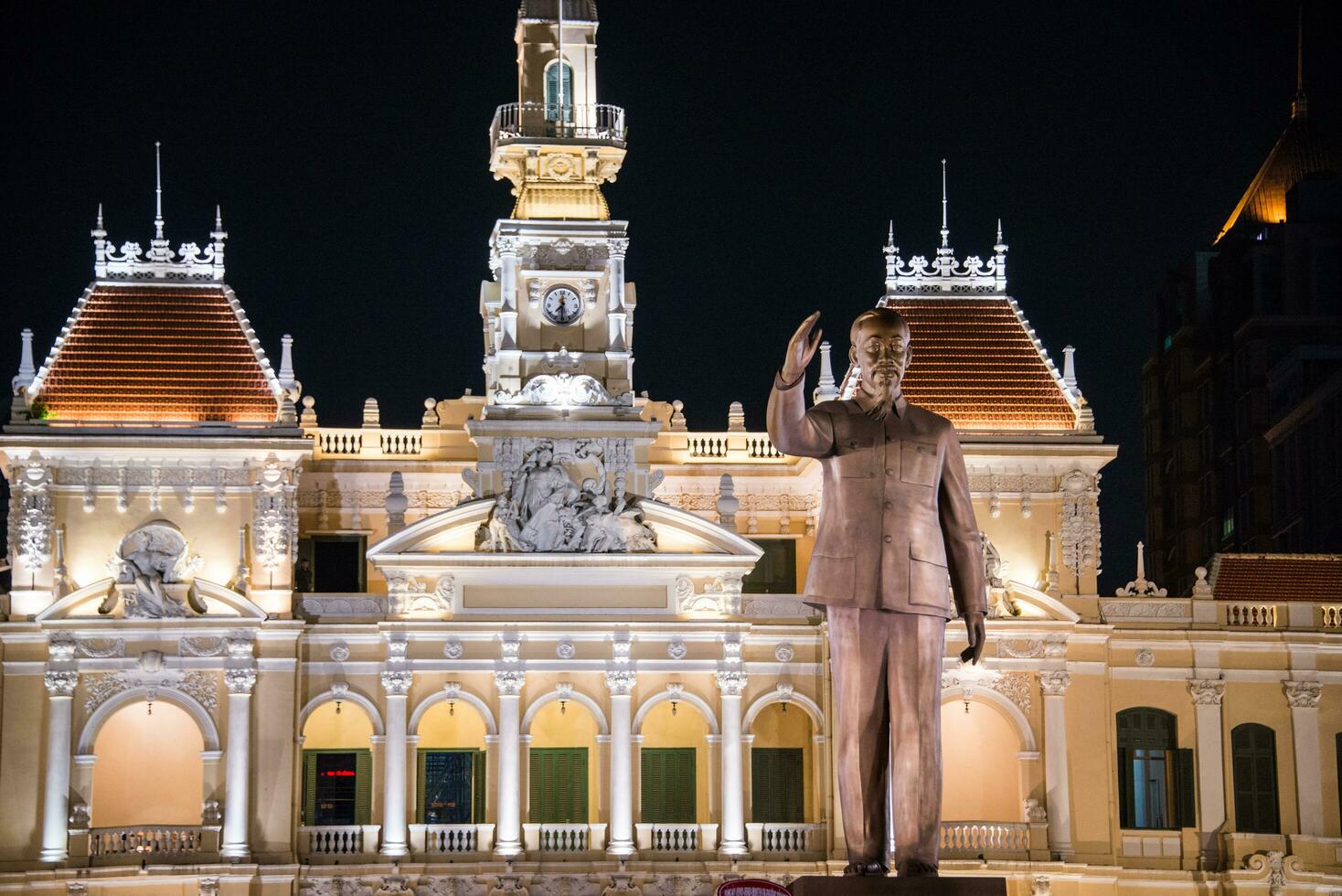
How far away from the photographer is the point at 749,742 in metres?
56.7

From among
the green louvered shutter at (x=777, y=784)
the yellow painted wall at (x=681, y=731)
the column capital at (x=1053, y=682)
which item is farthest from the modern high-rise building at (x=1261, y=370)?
the yellow painted wall at (x=681, y=731)

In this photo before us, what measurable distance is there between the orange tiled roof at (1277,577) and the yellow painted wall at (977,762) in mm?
6881

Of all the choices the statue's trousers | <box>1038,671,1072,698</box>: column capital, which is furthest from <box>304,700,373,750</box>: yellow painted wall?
the statue's trousers

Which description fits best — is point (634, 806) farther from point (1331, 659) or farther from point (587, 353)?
point (1331, 659)

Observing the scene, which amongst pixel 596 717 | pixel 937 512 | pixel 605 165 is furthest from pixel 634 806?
pixel 937 512

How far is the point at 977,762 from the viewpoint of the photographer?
58688 mm

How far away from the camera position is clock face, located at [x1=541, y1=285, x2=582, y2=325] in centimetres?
5925

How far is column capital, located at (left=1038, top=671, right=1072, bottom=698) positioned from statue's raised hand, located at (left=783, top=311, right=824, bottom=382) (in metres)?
38.5

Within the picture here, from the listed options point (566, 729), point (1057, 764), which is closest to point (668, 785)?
point (566, 729)

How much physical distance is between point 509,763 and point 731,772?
16.3 feet

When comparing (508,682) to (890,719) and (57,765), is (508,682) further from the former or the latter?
(890,719)

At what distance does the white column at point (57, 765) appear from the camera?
5391 cm

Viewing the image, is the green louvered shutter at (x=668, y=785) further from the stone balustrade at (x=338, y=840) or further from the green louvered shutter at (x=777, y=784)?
the stone balustrade at (x=338, y=840)

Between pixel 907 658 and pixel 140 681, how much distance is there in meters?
37.7
